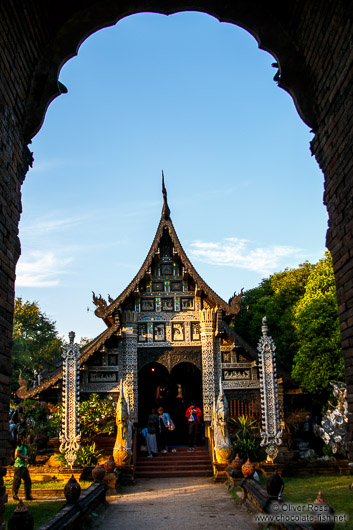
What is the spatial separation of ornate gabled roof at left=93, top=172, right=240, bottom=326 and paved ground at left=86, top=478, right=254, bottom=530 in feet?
19.5

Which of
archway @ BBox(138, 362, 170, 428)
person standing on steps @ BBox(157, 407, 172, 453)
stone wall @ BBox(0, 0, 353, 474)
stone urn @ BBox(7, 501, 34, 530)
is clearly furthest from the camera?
archway @ BBox(138, 362, 170, 428)

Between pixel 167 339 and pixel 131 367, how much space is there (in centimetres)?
160

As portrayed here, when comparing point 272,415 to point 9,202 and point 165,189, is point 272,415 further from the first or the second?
point 9,202

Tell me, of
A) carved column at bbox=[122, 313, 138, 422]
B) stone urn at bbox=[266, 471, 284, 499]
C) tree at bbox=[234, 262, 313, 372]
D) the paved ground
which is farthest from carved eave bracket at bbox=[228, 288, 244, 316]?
stone urn at bbox=[266, 471, 284, 499]

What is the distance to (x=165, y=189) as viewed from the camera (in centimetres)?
1927

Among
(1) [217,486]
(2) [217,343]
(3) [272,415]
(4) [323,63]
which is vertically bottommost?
(1) [217,486]

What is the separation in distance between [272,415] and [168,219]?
7.82 meters

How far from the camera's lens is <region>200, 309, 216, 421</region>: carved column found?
17.5m

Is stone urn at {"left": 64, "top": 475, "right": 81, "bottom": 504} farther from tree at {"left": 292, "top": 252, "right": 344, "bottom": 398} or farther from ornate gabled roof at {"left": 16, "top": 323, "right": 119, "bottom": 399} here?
tree at {"left": 292, "top": 252, "right": 344, "bottom": 398}

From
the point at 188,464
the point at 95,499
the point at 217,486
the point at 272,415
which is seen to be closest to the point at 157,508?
the point at 95,499

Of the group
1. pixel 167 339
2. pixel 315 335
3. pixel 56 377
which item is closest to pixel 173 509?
pixel 56 377

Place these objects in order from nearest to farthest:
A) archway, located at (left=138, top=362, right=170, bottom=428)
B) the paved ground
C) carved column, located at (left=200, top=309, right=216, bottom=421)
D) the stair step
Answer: the paved ground < the stair step < carved column, located at (left=200, top=309, right=216, bottom=421) < archway, located at (left=138, top=362, right=170, bottom=428)

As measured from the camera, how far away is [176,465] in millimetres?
15789

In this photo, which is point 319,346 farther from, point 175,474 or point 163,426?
point 175,474
